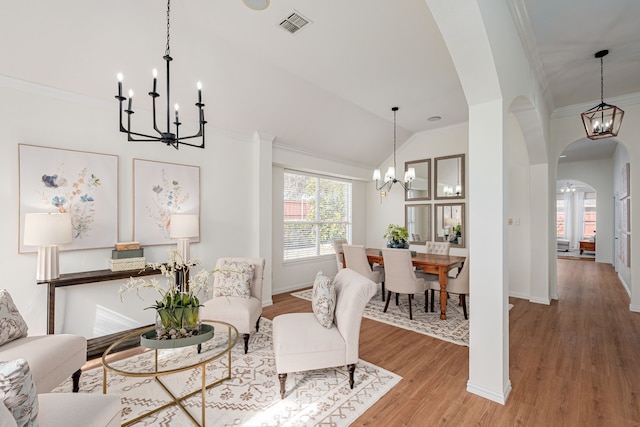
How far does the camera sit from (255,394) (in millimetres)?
2287

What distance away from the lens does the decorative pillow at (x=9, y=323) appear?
81.2 inches

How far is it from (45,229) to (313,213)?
4167 millimetres

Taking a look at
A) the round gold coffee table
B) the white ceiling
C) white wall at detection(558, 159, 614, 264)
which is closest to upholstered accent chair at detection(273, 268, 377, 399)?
the round gold coffee table

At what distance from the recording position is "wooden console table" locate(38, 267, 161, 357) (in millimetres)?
2652

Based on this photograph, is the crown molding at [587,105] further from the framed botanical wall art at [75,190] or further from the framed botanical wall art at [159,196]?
the framed botanical wall art at [75,190]

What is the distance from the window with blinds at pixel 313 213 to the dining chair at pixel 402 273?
7.09ft

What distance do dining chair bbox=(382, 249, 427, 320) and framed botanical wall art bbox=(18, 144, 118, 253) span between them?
11.1ft

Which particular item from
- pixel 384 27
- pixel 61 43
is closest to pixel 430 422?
pixel 384 27

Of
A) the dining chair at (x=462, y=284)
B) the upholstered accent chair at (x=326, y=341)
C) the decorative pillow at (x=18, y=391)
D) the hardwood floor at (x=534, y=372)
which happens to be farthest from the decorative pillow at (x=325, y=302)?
the dining chair at (x=462, y=284)

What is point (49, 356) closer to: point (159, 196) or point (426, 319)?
point (159, 196)

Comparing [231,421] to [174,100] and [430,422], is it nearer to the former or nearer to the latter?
[430,422]

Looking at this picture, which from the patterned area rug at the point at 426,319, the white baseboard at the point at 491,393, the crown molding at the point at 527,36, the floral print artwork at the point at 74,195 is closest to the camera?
the white baseboard at the point at 491,393

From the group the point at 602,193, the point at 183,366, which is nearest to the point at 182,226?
the point at 183,366

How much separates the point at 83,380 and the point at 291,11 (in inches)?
144
